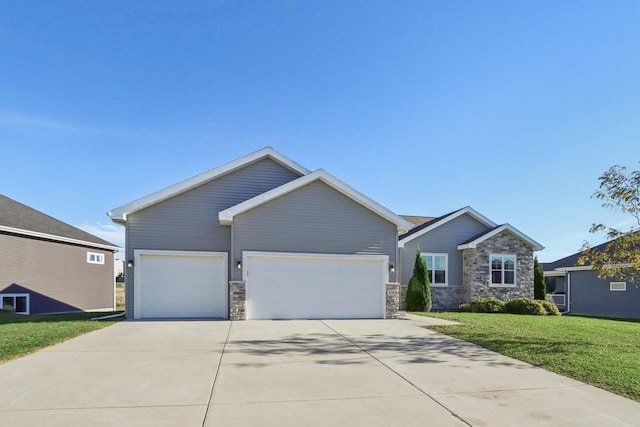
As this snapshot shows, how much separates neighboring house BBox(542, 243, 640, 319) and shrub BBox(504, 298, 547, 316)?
519 centimetres

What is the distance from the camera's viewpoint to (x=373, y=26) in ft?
36.4

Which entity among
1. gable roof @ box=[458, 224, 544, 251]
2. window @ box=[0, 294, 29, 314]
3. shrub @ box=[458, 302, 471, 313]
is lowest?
shrub @ box=[458, 302, 471, 313]

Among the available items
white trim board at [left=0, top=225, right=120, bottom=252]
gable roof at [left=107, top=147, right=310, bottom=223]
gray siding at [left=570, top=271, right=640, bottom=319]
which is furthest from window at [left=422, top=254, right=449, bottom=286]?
white trim board at [left=0, top=225, right=120, bottom=252]

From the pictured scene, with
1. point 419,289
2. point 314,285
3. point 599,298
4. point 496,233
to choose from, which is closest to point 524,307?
point 496,233

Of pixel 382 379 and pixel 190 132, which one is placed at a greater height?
pixel 190 132

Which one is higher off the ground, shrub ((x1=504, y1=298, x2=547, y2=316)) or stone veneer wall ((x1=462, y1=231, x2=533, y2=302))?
stone veneer wall ((x1=462, y1=231, x2=533, y2=302))

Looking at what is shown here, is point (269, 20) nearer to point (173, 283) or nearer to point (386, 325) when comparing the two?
point (173, 283)

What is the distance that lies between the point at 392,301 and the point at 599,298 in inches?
599

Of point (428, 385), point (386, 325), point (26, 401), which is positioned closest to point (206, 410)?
point (26, 401)

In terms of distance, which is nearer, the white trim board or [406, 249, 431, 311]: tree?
the white trim board

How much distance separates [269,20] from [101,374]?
33.2 feet

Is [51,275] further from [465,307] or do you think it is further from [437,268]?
[465,307]

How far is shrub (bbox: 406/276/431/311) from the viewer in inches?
649

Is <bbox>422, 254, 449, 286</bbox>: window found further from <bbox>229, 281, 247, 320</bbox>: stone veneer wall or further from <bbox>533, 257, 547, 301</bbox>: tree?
<bbox>229, 281, 247, 320</bbox>: stone veneer wall
